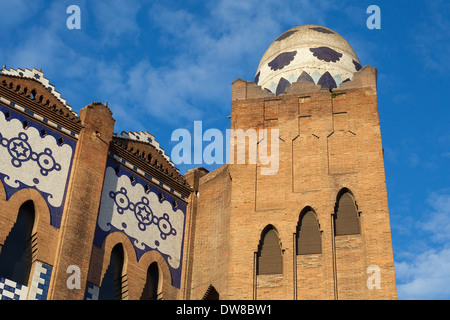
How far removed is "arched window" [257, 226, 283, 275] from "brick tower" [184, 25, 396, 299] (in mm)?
17

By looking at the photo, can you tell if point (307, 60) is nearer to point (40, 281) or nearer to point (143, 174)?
point (143, 174)

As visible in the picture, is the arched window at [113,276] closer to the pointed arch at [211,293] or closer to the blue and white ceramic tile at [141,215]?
the blue and white ceramic tile at [141,215]

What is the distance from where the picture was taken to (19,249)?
40.8 ft

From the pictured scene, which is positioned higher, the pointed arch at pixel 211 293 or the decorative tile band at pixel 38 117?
the decorative tile band at pixel 38 117

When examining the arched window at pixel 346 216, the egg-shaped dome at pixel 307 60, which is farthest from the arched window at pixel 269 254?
the egg-shaped dome at pixel 307 60

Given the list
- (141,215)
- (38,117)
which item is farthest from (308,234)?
(38,117)

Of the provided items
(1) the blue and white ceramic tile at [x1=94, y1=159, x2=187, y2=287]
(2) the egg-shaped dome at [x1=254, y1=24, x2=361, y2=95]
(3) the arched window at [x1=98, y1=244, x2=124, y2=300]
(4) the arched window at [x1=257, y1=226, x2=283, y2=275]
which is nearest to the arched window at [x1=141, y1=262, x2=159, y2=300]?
(1) the blue and white ceramic tile at [x1=94, y1=159, x2=187, y2=287]

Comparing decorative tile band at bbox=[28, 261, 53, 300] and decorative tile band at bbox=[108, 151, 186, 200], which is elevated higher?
decorative tile band at bbox=[108, 151, 186, 200]

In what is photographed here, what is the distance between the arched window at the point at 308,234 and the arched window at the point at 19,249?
4307mm

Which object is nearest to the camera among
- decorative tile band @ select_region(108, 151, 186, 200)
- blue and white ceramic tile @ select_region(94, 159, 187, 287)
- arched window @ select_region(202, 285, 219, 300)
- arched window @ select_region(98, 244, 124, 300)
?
arched window @ select_region(98, 244, 124, 300)

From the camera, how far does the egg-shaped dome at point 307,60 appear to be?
52.2 ft

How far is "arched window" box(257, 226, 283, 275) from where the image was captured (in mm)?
13258

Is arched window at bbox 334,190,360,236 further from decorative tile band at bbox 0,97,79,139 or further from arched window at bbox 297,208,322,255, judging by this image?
decorative tile band at bbox 0,97,79,139

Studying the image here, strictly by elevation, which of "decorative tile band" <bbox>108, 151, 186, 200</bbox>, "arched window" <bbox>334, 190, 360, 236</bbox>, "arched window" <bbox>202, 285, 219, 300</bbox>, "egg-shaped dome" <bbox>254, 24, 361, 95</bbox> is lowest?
"arched window" <bbox>202, 285, 219, 300</bbox>
